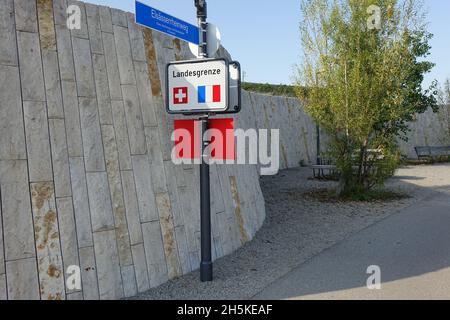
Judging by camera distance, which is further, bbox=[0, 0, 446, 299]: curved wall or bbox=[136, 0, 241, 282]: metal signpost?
bbox=[136, 0, 241, 282]: metal signpost

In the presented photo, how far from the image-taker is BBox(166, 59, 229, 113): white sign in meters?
5.14

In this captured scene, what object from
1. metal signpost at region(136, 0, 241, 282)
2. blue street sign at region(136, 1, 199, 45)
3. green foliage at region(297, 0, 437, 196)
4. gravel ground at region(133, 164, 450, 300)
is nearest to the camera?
blue street sign at region(136, 1, 199, 45)

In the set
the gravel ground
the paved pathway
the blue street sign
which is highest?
the blue street sign

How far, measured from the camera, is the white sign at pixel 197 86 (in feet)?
16.9

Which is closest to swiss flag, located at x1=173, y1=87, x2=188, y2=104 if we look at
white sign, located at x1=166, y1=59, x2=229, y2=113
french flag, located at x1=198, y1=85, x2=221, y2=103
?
white sign, located at x1=166, y1=59, x2=229, y2=113

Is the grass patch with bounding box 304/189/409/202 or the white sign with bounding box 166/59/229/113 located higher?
the white sign with bounding box 166/59/229/113

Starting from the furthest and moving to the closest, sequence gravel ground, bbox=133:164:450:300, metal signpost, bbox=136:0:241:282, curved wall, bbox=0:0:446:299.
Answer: gravel ground, bbox=133:164:450:300, metal signpost, bbox=136:0:241:282, curved wall, bbox=0:0:446:299

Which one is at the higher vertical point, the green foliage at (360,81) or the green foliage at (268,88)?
the green foliage at (268,88)

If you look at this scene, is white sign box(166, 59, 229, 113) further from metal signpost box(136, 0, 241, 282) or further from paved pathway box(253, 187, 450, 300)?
paved pathway box(253, 187, 450, 300)

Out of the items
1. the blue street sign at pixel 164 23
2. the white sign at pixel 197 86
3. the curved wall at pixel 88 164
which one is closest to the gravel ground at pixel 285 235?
the curved wall at pixel 88 164

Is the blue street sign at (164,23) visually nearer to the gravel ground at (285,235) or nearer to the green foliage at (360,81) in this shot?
the gravel ground at (285,235)

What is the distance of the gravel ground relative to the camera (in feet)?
17.2

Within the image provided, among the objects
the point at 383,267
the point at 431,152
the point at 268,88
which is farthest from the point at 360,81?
the point at 268,88
